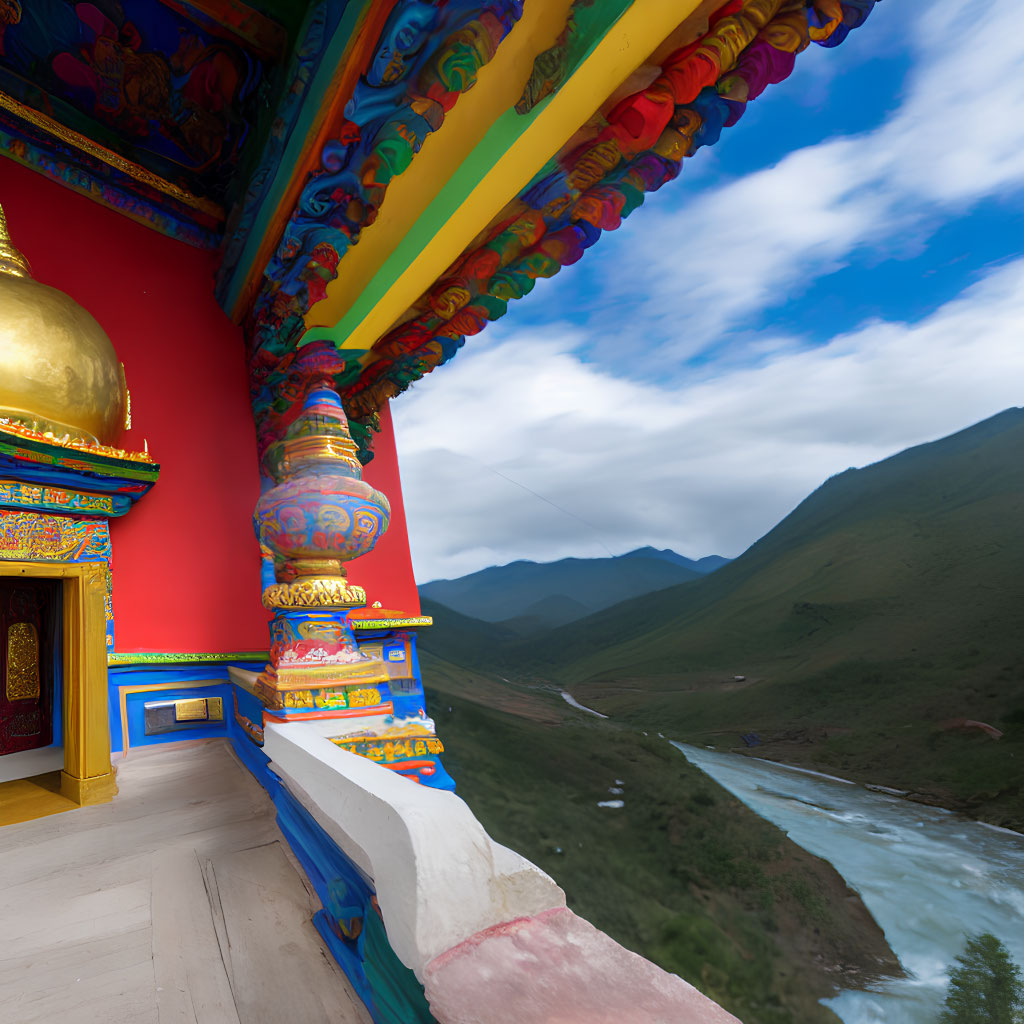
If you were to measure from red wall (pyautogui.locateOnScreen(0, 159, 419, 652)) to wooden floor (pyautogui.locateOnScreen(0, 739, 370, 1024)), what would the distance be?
1008 millimetres

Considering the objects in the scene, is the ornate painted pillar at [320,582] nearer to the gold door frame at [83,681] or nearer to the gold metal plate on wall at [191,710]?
the gold door frame at [83,681]

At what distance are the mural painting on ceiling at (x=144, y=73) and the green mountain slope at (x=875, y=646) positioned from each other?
7.01m

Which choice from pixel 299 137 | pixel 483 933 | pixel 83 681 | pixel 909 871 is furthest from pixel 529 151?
pixel 909 871

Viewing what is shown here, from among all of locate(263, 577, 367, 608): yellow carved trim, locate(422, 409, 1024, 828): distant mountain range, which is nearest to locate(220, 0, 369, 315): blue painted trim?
locate(263, 577, 367, 608): yellow carved trim

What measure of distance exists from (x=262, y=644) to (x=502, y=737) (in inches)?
153

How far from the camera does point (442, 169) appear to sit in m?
1.66

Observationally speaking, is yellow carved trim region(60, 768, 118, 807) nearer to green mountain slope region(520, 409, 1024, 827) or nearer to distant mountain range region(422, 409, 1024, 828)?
distant mountain range region(422, 409, 1024, 828)

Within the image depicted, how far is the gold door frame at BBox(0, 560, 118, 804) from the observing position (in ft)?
5.09

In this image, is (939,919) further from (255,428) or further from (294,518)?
(255,428)

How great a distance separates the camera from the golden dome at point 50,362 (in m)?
1.67

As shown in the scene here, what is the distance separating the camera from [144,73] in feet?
7.13

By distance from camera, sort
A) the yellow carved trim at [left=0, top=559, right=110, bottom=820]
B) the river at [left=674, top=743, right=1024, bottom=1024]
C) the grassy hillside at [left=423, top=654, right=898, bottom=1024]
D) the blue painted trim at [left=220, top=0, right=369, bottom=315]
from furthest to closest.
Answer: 1. the grassy hillside at [left=423, top=654, right=898, bottom=1024]
2. the river at [left=674, top=743, right=1024, bottom=1024]
3. the yellow carved trim at [left=0, top=559, right=110, bottom=820]
4. the blue painted trim at [left=220, top=0, right=369, bottom=315]

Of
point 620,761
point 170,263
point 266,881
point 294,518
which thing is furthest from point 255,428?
point 620,761

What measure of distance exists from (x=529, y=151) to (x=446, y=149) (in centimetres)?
28
